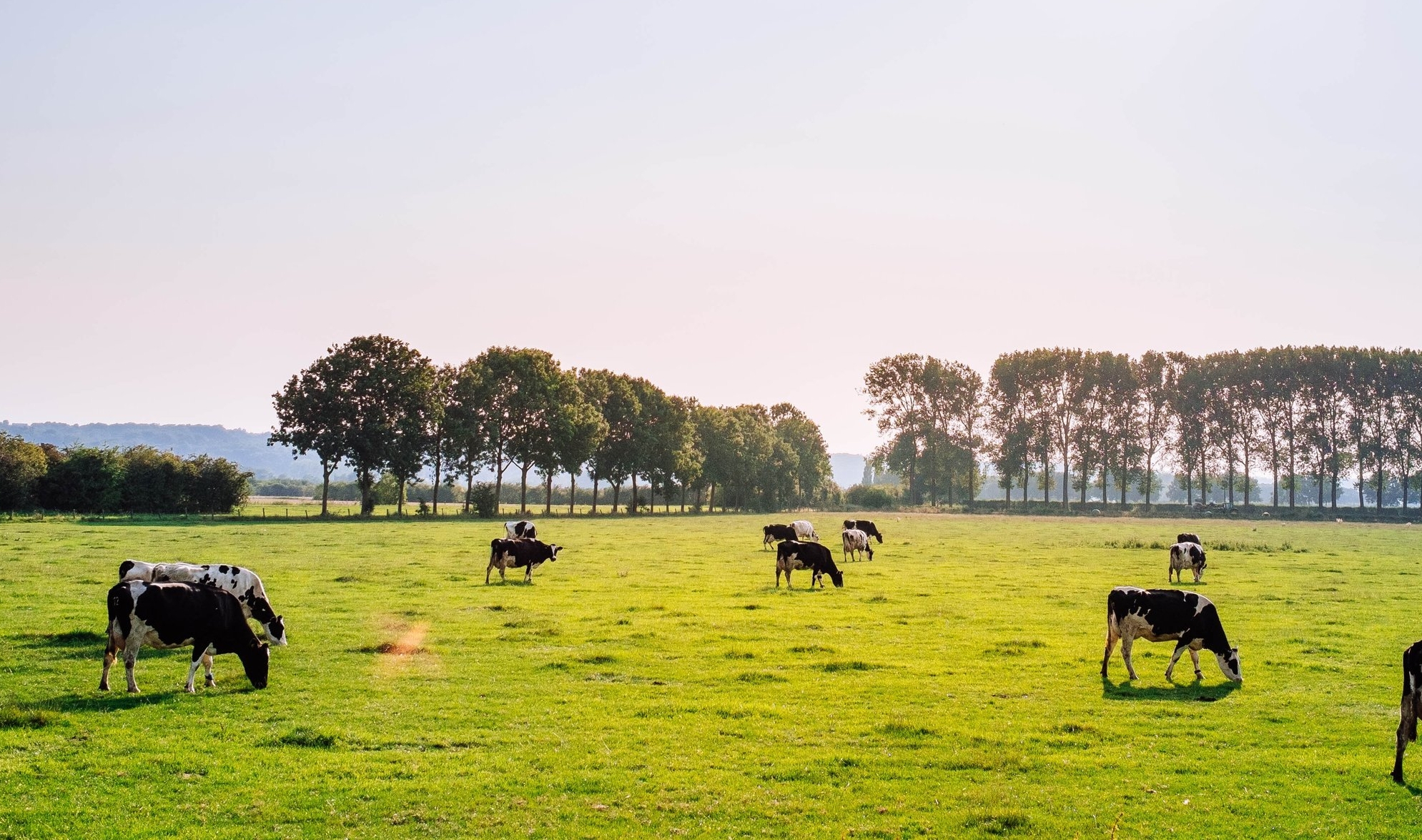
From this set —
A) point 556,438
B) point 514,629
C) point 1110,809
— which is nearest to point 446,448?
point 556,438

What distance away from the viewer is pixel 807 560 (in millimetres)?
34688

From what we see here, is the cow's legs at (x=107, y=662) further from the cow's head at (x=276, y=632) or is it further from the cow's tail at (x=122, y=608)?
the cow's head at (x=276, y=632)

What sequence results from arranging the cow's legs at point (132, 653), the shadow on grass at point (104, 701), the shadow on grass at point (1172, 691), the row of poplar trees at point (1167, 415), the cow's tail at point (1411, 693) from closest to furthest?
the cow's tail at point (1411, 693) < the shadow on grass at point (104, 701) < the cow's legs at point (132, 653) < the shadow on grass at point (1172, 691) < the row of poplar trees at point (1167, 415)

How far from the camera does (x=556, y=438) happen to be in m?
101

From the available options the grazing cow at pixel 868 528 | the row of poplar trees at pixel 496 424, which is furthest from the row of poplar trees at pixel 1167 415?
the grazing cow at pixel 868 528

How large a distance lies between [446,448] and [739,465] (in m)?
53.3

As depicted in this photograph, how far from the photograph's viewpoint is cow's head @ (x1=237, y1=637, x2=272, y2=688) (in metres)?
17.1

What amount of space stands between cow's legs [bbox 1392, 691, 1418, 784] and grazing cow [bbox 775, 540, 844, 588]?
22053mm

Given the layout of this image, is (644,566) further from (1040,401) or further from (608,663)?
(1040,401)

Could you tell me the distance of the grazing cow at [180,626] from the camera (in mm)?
16594

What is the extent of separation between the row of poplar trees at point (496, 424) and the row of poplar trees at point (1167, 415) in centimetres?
3207

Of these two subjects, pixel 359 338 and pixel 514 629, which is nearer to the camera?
pixel 514 629

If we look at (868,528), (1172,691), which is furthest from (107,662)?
(868,528)

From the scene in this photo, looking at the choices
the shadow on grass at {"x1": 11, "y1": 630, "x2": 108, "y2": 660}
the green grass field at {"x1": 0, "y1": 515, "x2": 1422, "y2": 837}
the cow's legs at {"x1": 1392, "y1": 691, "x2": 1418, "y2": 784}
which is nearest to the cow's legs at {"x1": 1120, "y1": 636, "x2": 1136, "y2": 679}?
the green grass field at {"x1": 0, "y1": 515, "x2": 1422, "y2": 837}
